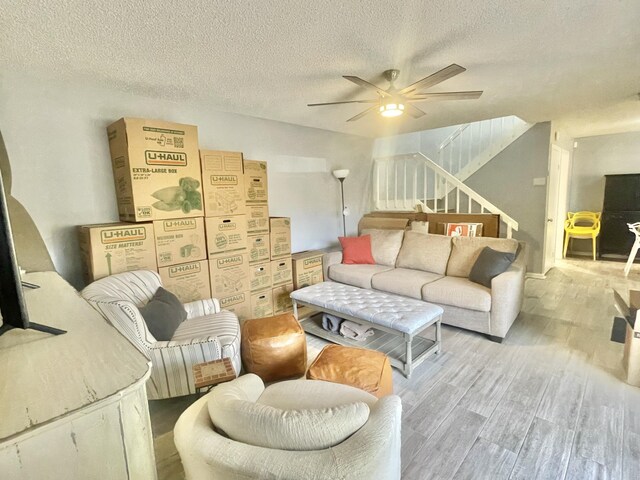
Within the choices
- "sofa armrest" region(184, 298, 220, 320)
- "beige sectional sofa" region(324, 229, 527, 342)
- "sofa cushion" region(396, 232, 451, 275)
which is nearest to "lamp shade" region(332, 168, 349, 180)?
"beige sectional sofa" region(324, 229, 527, 342)

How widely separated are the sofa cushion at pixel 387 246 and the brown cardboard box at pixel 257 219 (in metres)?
1.46

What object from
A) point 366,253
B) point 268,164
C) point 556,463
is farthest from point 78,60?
point 556,463

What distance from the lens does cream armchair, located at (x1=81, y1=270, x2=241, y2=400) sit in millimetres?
1821

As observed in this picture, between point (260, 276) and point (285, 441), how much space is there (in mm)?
2625

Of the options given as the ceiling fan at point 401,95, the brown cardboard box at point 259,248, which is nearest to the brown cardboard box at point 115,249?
the brown cardboard box at point 259,248

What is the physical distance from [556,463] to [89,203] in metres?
3.56

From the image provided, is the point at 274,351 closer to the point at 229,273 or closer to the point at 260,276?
the point at 229,273

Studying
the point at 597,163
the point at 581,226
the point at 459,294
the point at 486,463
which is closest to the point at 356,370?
the point at 486,463

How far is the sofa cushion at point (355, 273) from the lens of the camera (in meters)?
3.64

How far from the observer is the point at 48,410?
619 mm

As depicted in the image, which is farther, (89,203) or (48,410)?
(89,203)

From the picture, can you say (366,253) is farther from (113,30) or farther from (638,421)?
(113,30)

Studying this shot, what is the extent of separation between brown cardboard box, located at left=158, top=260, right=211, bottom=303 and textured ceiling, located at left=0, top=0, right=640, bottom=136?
60.0 inches

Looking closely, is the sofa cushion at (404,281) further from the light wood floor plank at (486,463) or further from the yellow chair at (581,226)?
the yellow chair at (581,226)
